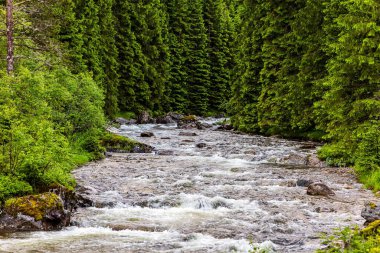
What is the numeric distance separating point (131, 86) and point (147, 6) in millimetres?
11323

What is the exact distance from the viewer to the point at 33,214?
11984 mm

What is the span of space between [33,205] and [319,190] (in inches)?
356

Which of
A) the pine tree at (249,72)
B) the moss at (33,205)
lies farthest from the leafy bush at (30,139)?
the pine tree at (249,72)

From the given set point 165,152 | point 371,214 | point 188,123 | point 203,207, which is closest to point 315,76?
point 165,152

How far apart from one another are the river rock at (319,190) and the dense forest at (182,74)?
85.1 inches

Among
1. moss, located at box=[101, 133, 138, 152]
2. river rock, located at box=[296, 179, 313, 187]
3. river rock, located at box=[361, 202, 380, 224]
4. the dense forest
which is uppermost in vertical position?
the dense forest

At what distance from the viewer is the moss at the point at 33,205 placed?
39.4ft

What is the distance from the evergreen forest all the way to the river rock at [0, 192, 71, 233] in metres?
0.91

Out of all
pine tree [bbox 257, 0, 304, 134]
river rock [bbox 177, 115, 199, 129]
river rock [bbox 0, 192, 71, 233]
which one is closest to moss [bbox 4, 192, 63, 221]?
river rock [bbox 0, 192, 71, 233]

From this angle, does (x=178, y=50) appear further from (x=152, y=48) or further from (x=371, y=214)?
(x=371, y=214)

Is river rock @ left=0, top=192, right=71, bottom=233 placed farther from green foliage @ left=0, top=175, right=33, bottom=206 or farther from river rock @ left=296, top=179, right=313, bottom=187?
river rock @ left=296, top=179, right=313, bottom=187

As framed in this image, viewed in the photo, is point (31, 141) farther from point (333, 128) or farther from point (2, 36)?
point (333, 128)

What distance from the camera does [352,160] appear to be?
68.0ft

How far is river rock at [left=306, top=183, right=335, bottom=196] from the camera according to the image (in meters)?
15.7
